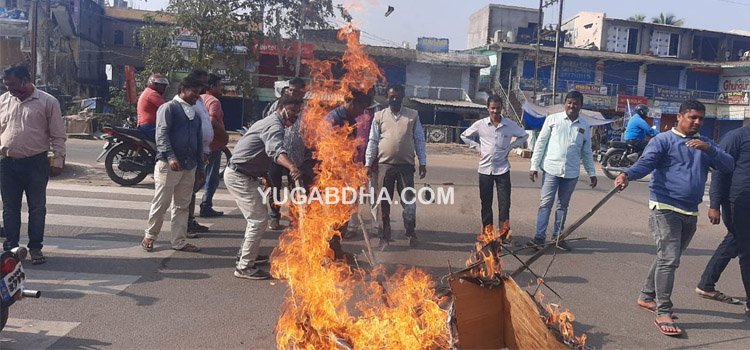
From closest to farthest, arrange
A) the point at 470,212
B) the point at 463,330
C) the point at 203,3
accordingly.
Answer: the point at 463,330 → the point at 470,212 → the point at 203,3

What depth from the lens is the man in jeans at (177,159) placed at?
5383 mm

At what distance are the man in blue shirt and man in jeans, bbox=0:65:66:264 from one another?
40.2 ft

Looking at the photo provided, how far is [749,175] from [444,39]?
32.2 m

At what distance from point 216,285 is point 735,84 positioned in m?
45.3

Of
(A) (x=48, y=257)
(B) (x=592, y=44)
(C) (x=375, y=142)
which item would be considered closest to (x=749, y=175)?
(C) (x=375, y=142)

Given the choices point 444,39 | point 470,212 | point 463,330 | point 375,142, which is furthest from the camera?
point 444,39

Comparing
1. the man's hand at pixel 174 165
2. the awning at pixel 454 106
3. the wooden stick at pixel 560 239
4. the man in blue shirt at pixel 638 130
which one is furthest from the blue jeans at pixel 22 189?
the awning at pixel 454 106

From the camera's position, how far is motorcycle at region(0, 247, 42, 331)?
3.16 metres

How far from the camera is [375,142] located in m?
6.46

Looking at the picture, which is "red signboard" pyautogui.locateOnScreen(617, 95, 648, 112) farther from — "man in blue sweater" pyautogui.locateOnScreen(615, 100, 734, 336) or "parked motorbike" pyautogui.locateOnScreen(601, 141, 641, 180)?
"man in blue sweater" pyautogui.locateOnScreen(615, 100, 734, 336)

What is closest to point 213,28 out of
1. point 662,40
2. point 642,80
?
point 642,80

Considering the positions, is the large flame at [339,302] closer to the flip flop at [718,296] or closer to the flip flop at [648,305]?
the flip flop at [648,305]

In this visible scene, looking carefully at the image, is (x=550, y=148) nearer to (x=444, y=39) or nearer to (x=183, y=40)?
(x=183, y=40)

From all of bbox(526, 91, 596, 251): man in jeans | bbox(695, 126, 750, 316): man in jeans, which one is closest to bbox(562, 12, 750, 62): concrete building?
bbox(526, 91, 596, 251): man in jeans
